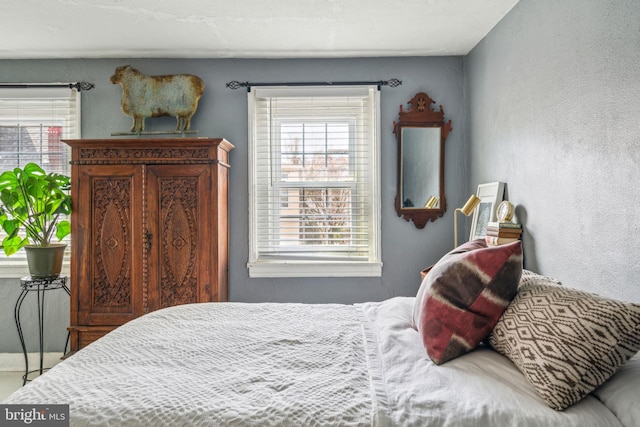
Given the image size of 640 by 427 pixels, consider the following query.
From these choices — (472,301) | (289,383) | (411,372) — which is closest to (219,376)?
(289,383)

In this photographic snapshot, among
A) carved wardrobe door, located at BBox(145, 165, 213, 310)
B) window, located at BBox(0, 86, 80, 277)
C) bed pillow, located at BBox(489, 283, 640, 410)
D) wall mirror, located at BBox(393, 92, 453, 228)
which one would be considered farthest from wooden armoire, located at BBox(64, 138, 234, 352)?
bed pillow, located at BBox(489, 283, 640, 410)

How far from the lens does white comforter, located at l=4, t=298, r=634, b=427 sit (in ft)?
3.45

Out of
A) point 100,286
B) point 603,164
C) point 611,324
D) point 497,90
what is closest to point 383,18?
point 497,90

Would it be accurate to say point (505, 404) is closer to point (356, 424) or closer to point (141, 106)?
point (356, 424)

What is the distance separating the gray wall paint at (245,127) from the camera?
3.40 metres

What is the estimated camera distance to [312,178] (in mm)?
3455

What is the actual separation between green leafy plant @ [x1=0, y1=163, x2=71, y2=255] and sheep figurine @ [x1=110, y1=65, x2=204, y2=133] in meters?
0.77

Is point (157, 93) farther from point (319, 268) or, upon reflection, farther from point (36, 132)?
point (319, 268)

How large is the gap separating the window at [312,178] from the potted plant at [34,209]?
1400 mm

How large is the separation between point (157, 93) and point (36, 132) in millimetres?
1144

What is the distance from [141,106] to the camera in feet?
10.7

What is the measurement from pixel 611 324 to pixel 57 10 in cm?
325

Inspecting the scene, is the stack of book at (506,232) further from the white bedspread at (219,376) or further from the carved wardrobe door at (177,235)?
the carved wardrobe door at (177,235)

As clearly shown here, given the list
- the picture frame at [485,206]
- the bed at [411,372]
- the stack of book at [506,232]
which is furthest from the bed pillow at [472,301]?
the picture frame at [485,206]
